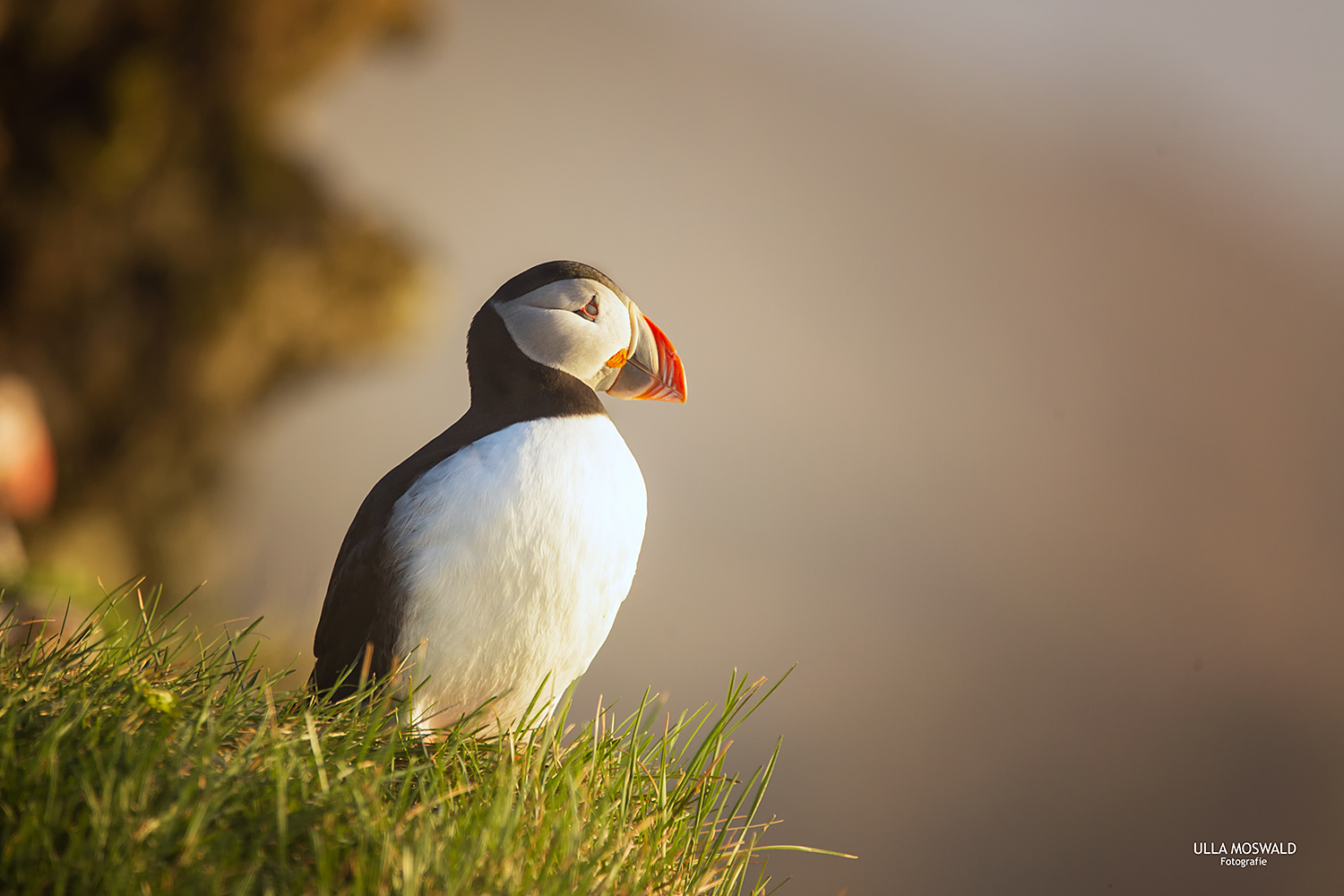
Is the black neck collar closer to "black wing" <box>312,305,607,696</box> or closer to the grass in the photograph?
"black wing" <box>312,305,607,696</box>

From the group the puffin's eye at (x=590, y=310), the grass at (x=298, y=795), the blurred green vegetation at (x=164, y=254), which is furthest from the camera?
the blurred green vegetation at (x=164, y=254)

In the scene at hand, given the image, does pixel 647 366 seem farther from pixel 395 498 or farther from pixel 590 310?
pixel 395 498

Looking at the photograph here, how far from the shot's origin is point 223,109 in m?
4.46

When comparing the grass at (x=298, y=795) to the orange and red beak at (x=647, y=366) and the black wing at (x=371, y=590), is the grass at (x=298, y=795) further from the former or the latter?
the orange and red beak at (x=647, y=366)

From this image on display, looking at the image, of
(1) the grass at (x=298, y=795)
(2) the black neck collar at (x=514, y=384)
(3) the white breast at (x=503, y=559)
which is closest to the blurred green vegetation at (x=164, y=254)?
(2) the black neck collar at (x=514, y=384)

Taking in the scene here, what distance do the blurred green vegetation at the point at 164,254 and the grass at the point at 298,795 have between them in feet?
11.0

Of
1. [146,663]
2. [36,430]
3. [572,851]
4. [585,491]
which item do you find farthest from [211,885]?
[36,430]

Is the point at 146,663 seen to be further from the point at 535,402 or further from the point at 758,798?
the point at 758,798

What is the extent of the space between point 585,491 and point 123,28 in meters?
3.96

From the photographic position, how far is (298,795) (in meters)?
1.01

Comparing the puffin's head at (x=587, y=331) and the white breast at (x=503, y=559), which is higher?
the puffin's head at (x=587, y=331)

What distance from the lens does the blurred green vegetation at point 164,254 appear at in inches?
160

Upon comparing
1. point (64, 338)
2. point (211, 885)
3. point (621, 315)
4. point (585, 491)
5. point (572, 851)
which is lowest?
point (572, 851)

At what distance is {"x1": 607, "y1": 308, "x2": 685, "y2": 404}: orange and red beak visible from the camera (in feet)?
4.95
